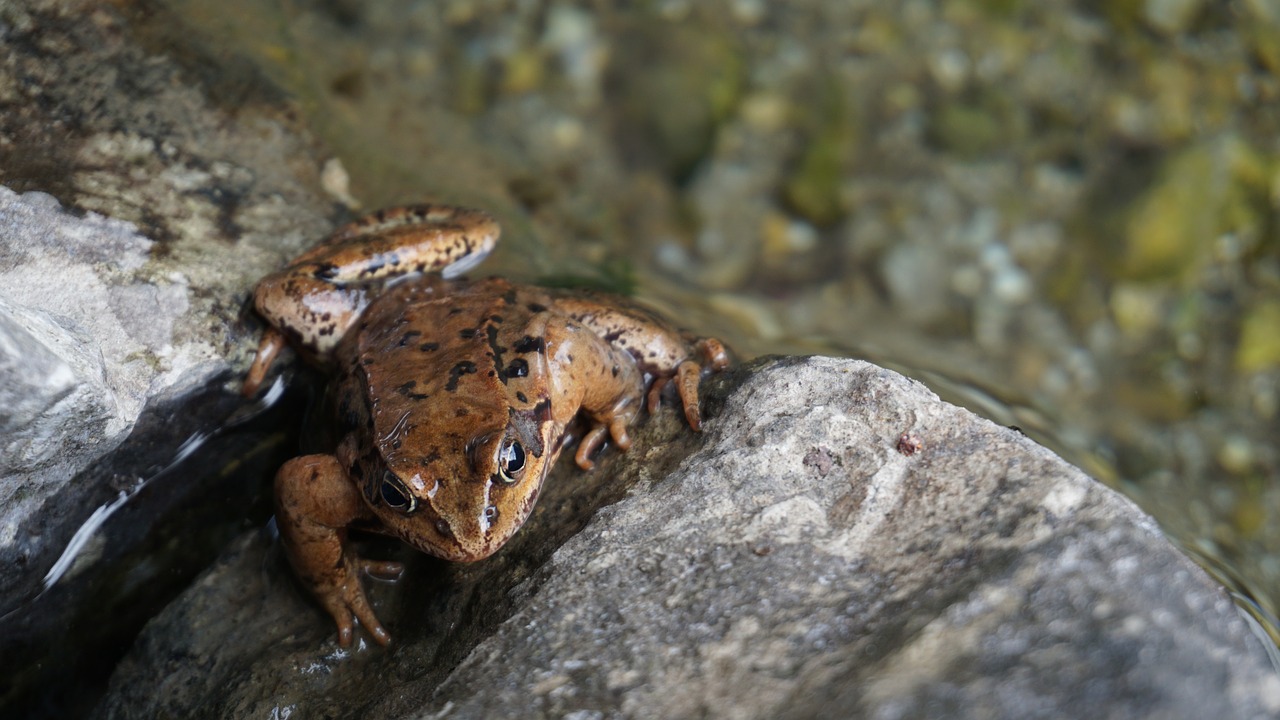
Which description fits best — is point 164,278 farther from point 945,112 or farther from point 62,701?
point 945,112

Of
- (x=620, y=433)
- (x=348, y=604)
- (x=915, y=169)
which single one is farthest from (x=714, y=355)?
(x=915, y=169)

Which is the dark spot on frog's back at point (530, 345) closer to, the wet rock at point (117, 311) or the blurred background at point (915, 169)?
the wet rock at point (117, 311)

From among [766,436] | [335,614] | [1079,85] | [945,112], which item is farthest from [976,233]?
[335,614]

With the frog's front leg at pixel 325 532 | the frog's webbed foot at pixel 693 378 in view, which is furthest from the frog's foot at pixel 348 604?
the frog's webbed foot at pixel 693 378

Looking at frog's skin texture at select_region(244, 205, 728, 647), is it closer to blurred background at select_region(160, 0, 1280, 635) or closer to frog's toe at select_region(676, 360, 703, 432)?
frog's toe at select_region(676, 360, 703, 432)

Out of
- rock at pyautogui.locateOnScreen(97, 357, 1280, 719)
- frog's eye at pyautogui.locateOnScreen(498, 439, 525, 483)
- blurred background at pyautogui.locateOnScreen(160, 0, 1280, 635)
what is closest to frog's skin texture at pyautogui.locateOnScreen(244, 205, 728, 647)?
frog's eye at pyautogui.locateOnScreen(498, 439, 525, 483)

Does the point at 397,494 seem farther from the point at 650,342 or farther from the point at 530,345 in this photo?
the point at 650,342
